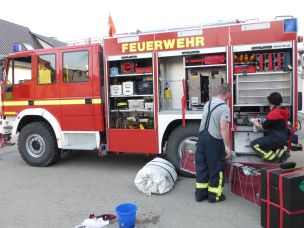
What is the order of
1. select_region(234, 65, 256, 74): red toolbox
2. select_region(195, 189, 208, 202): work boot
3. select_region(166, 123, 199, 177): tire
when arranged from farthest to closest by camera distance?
select_region(166, 123, 199, 177): tire < select_region(234, 65, 256, 74): red toolbox < select_region(195, 189, 208, 202): work boot

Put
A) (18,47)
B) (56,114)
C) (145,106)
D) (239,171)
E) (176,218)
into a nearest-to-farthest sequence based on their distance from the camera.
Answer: (176,218) < (239,171) < (145,106) < (56,114) < (18,47)

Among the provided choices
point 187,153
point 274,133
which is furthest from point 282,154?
point 187,153

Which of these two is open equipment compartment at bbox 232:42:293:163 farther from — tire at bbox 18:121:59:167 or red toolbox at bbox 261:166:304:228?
tire at bbox 18:121:59:167

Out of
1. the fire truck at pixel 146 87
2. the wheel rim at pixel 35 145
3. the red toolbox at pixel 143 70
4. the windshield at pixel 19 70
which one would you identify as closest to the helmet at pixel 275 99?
the fire truck at pixel 146 87

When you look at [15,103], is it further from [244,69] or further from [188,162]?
[244,69]

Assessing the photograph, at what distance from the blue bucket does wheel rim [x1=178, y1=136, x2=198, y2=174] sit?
2.29m

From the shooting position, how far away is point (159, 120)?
20.2 feet

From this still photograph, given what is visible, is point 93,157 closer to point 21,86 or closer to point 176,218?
point 21,86

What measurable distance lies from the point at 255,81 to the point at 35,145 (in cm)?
483

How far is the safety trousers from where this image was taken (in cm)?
480

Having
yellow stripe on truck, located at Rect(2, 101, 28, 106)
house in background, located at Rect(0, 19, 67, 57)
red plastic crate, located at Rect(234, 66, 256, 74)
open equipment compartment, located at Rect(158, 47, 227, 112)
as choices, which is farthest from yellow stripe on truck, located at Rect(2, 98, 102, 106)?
house in background, located at Rect(0, 19, 67, 57)

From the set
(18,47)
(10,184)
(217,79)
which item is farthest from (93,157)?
(217,79)

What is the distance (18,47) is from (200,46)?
4436 mm

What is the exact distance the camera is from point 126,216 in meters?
3.78
